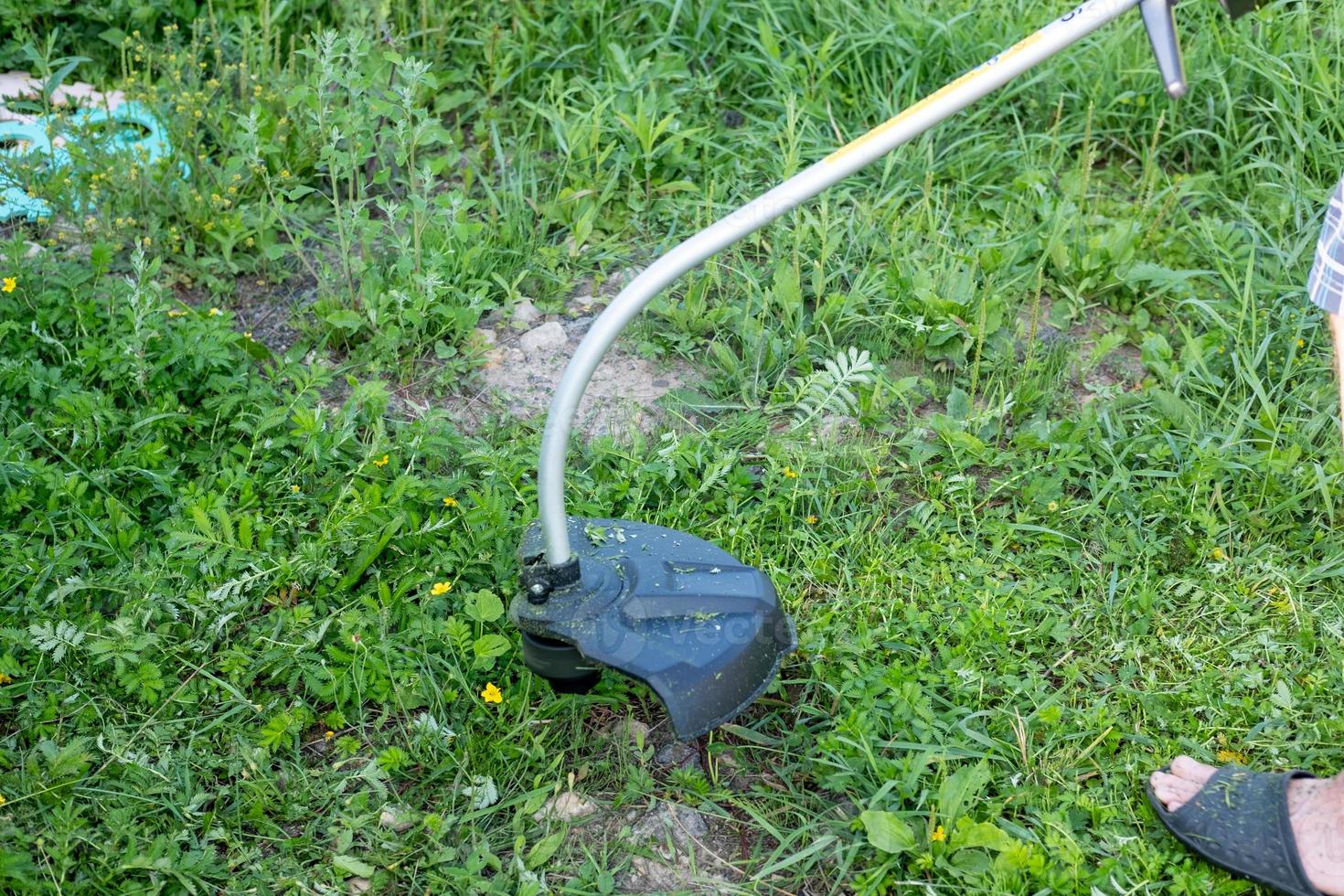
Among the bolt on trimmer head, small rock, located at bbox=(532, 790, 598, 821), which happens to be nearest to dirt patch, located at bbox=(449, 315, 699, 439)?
the bolt on trimmer head

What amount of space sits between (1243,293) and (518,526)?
1.92 meters

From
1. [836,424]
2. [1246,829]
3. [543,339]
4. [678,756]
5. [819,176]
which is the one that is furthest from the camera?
[543,339]

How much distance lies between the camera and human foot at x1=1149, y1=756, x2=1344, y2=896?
1.95m

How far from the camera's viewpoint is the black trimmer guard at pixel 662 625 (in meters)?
1.95

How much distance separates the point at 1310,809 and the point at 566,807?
1.24 metres

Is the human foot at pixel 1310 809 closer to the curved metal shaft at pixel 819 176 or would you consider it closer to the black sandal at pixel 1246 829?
the black sandal at pixel 1246 829

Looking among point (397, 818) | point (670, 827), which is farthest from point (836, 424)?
point (397, 818)

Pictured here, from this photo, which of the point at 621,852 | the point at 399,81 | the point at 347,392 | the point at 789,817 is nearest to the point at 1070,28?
the point at 789,817

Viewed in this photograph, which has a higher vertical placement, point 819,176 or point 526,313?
point 819,176

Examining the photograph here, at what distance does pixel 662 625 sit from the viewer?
2008mm

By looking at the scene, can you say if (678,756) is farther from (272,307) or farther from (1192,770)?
(272,307)

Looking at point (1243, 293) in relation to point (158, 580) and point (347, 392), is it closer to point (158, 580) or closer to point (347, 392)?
point (347, 392)

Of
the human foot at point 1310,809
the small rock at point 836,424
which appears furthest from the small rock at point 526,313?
the human foot at point 1310,809

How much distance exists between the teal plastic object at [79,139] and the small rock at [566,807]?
2.05 meters
